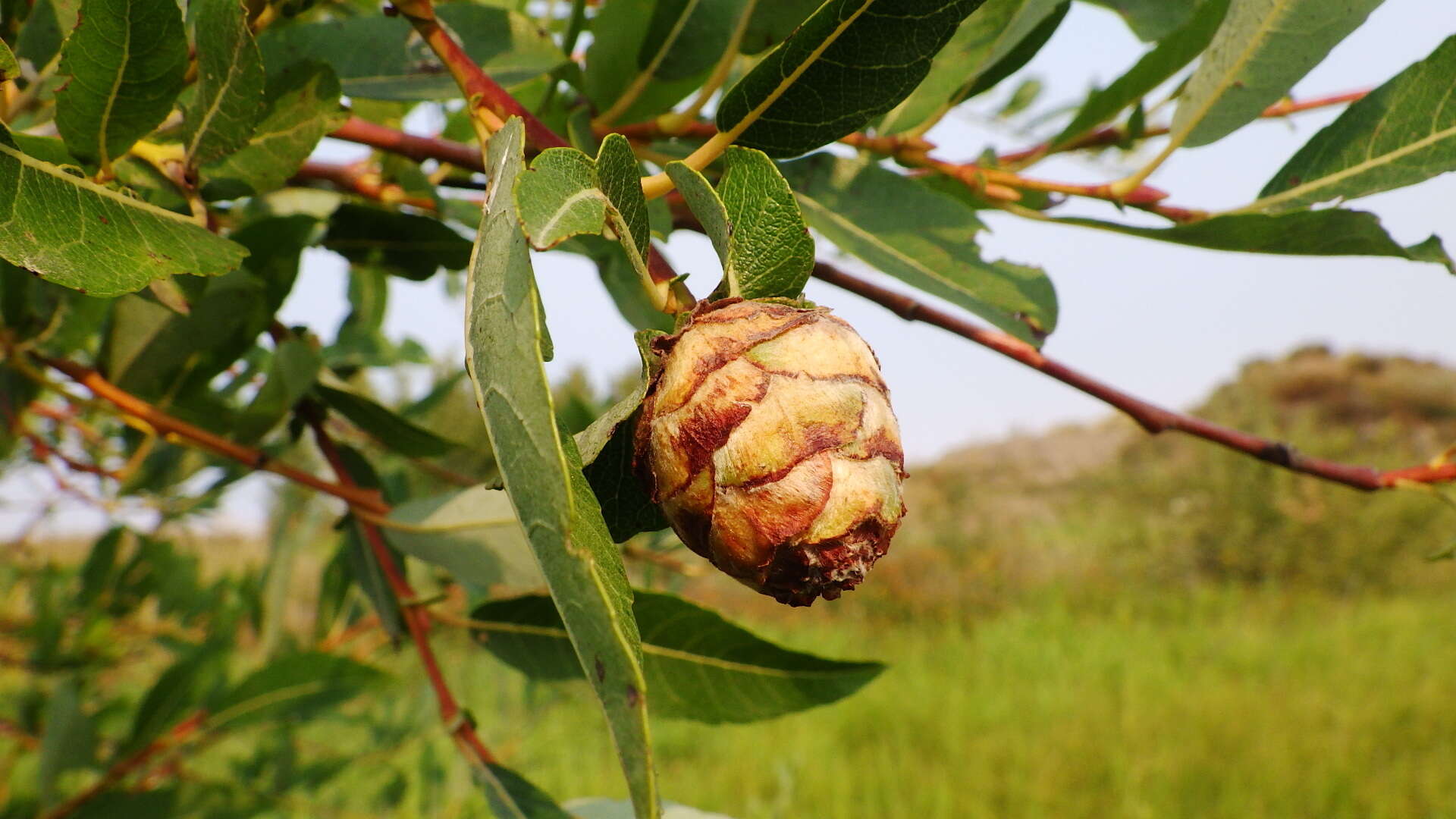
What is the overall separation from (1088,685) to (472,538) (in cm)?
615

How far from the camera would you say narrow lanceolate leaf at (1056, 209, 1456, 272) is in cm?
57

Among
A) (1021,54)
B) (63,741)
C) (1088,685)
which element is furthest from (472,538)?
(1088,685)

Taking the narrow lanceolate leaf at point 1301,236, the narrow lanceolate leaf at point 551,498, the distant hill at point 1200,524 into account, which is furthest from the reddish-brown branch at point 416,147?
the distant hill at point 1200,524

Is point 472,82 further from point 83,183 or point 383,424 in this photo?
point 383,424

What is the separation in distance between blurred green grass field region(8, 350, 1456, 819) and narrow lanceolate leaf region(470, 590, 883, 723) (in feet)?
0.32

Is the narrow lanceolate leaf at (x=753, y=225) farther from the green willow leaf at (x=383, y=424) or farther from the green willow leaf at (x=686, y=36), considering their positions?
the green willow leaf at (x=383, y=424)

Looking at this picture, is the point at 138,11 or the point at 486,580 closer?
the point at 138,11

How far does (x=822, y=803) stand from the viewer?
454 cm

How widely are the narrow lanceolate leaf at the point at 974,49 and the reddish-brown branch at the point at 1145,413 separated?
5.5 inches

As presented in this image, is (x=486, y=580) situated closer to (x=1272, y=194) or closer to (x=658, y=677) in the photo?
(x=658, y=677)

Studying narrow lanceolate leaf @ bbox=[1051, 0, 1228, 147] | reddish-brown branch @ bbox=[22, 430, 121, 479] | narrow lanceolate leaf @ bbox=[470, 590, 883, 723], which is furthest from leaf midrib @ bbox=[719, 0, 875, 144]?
reddish-brown branch @ bbox=[22, 430, 121, 479]

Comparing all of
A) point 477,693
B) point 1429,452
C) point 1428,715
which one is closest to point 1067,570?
point 1428,715

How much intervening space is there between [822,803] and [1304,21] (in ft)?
14.8

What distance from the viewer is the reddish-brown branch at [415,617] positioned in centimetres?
73
